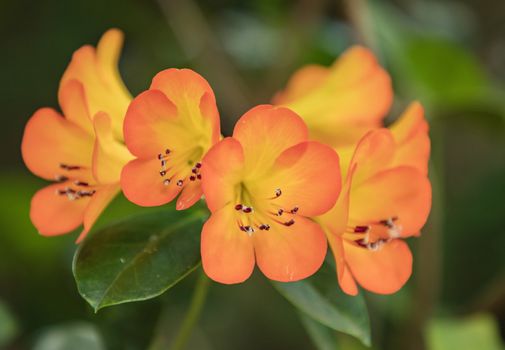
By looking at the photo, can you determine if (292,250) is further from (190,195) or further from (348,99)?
(348,99)

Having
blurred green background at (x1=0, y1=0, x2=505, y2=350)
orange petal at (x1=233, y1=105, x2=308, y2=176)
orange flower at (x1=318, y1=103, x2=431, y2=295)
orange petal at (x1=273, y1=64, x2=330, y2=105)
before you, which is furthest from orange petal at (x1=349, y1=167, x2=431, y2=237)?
blurred green background at (x1=0, y1=0, x2=505, y2=350)

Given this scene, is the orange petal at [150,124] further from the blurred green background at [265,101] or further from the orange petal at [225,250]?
the blurred green background at [265,101]

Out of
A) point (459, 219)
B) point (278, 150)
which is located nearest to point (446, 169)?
point (459, 219)

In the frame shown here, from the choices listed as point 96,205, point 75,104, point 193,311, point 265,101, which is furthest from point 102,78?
point 265,101

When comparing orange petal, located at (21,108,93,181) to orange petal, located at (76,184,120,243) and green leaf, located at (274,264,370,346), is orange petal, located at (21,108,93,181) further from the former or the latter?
green leaf, located at (274,264,370,346)

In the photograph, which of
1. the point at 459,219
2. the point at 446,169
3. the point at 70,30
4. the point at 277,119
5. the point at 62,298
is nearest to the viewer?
the point at 277,119

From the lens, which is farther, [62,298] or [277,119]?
[62,298]

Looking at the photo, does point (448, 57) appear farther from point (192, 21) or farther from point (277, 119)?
point (277, 119)
